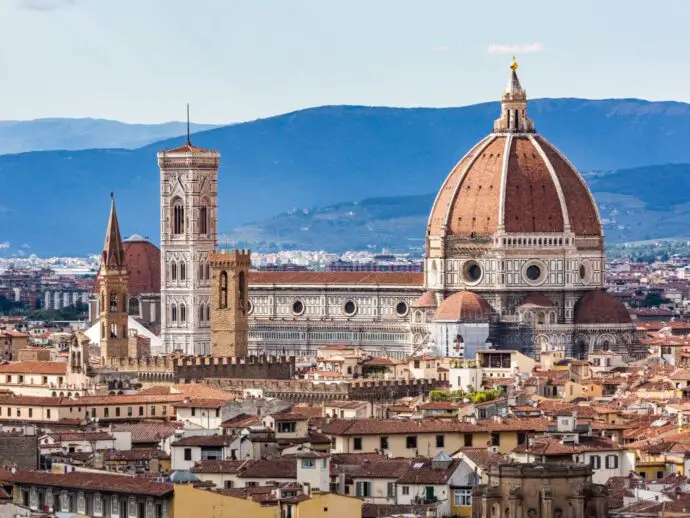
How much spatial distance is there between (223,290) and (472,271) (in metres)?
21.0

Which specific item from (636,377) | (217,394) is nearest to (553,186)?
(636,377)

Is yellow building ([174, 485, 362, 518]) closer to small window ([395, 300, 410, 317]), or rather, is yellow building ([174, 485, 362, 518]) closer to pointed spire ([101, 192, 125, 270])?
pointed spire ([101, 192, 125, 270])

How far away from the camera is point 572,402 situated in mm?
83000

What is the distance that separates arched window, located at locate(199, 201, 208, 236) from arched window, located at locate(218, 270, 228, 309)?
23.2 m

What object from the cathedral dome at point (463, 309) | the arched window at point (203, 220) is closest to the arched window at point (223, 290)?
the cathedral dome at point (463, 309)

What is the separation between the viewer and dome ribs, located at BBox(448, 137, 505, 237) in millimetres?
136875

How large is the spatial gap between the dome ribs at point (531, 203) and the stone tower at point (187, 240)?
1559 centimetres

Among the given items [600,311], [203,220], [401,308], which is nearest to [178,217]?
[203,220]

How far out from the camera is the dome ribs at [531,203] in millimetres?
136375

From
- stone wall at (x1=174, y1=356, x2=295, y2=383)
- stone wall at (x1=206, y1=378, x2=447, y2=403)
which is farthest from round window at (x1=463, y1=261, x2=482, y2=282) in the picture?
stone wall at (x1=206, y1=378, x2=447, y2=403)

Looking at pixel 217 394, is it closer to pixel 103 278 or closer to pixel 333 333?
pixel 103 278

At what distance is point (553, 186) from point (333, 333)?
568 inches

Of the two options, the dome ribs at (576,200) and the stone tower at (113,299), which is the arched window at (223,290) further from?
the dome ribs at (576,200)

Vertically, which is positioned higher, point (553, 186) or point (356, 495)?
point (553, 186)
